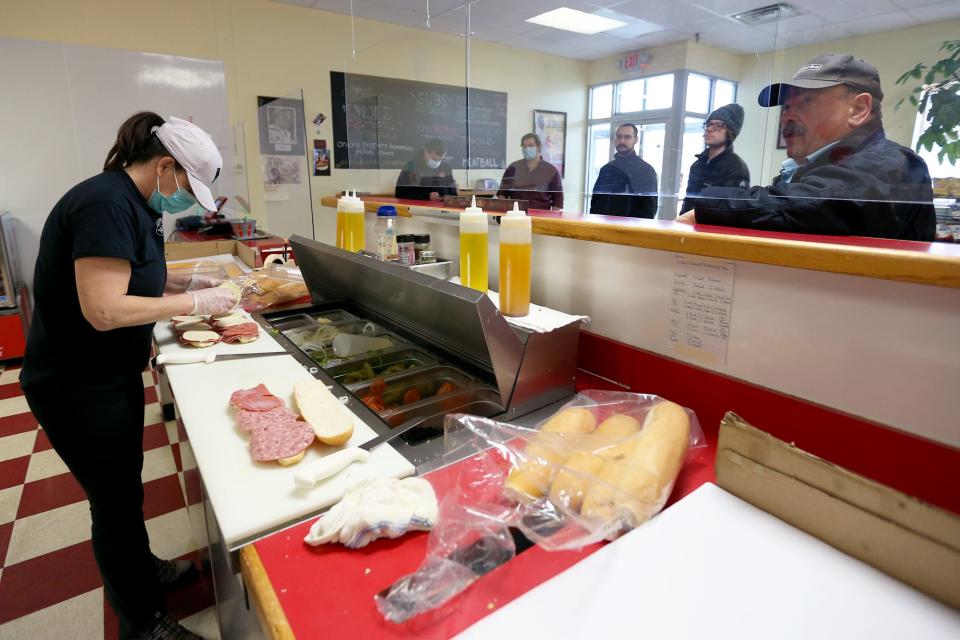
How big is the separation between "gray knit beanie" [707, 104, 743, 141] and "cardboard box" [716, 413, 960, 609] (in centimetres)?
248

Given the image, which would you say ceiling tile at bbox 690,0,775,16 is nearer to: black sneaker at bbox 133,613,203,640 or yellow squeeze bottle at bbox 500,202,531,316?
yellow squeeze bottle at bbox 500,202,531,316

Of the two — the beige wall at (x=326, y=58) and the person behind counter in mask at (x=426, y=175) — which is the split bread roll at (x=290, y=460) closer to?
the beige wall at (x=326, y=58)

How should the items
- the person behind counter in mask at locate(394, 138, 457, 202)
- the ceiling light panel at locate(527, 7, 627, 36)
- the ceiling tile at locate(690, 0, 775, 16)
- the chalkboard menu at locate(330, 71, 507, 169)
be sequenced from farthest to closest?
the chalkboard menu at locate(330, 71, 507, 169)
the person behind counter in mask at locate(394, 138, 457, 202)
the ceiling light panel at locate(527, 7, 627, 36)
the ceiling tile at locate(690, 0, 775, 16)

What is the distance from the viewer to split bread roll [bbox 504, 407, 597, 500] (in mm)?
918

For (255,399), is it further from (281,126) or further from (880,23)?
(281,126)

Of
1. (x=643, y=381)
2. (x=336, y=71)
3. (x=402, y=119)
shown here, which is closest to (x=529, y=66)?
(x=402, y=119)

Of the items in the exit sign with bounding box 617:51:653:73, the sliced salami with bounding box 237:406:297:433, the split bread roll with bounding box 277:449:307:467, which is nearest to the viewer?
the split bread roll with bounding box 277:449:307:467

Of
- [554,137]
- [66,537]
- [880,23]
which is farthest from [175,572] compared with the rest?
[880,23]

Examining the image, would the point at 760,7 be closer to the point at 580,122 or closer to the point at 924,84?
the point at 924,84

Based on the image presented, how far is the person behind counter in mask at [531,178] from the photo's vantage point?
3.28 meters

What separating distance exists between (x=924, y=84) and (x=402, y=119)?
430 centimetres

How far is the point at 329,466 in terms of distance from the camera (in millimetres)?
979

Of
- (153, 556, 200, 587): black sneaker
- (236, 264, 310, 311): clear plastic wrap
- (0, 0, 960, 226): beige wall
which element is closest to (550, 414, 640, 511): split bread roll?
(236, 264, 310, 311): clear plastic wrap

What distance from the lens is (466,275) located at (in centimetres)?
158
